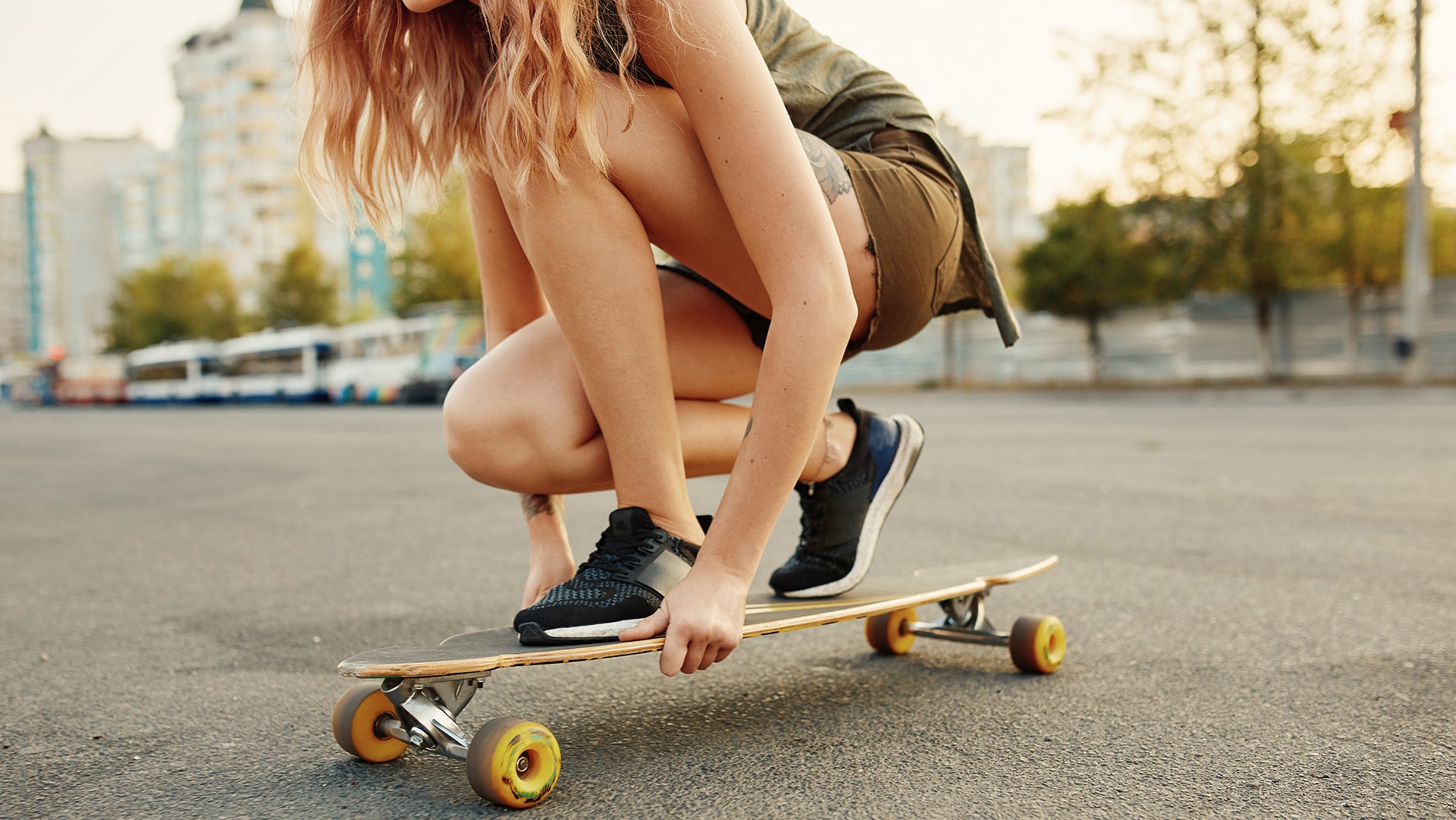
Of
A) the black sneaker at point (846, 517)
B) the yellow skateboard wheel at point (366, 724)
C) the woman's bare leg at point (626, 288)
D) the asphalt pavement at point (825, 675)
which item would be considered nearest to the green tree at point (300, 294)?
the asphalt pavement at point (825, 675)

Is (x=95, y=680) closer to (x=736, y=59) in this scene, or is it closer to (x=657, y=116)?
(x=657, y=116)

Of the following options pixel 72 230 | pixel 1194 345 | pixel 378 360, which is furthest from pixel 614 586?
pixel 72 230

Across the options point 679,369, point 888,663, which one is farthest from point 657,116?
point 888,663

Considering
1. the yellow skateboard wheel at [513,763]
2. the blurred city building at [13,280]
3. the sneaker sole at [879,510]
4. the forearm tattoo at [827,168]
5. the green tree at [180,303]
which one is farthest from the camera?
the blurred city building at [13,280]

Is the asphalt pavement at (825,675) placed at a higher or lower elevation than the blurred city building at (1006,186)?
lower

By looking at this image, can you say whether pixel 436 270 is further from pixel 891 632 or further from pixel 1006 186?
pixel 1006 186

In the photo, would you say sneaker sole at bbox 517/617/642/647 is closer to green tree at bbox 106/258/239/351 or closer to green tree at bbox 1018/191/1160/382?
green tree at bbox 1018/191/1160/382

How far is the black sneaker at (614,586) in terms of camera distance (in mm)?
1485

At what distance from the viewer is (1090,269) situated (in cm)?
2269

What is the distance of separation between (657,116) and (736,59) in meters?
0.16

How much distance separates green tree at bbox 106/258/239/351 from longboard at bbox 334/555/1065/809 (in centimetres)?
5616

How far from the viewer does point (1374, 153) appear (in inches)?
766

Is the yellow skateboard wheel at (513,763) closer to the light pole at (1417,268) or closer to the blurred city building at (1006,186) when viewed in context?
the light pole at (1417,268)

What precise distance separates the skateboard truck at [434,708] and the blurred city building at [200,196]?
67.5 metres
